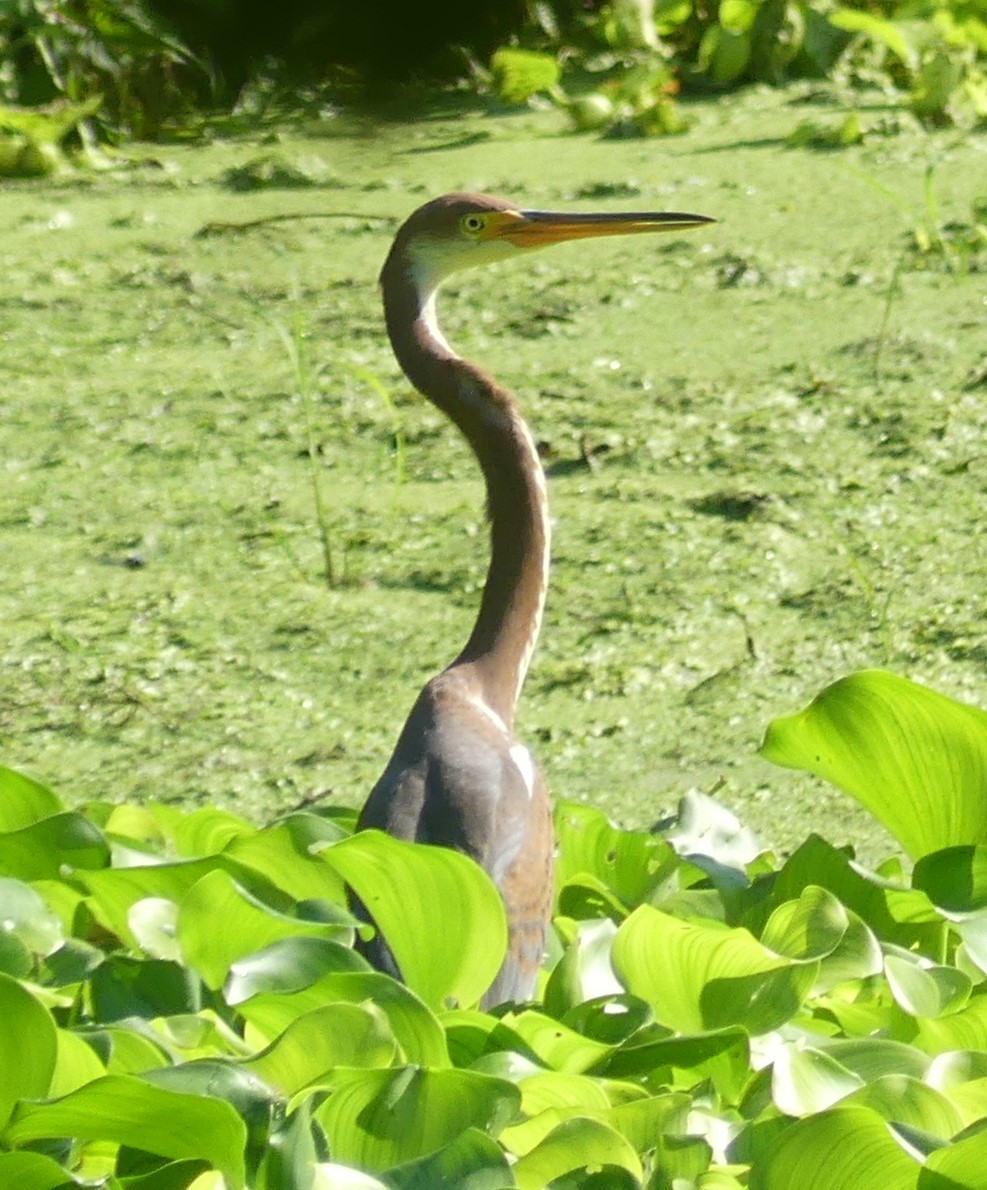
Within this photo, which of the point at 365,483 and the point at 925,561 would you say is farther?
the point at 365,483

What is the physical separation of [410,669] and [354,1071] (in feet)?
5.69

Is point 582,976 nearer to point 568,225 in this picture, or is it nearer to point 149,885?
point 149,885

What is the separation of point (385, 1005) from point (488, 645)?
801mm

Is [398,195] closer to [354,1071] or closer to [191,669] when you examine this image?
[191,669]

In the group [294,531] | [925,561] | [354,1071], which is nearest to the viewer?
[354,1071]

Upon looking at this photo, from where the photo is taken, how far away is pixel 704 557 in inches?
144

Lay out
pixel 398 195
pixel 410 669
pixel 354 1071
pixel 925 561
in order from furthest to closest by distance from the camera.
Answer: pixel 398 195 → pixel 925 561 → pixel 410 669 → pixel 354 1071

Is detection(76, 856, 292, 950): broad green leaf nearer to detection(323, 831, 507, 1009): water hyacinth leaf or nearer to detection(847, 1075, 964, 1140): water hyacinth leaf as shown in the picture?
detection(323, 831, 507, 1009): water hyacinth leaf

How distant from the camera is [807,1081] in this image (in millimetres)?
1793

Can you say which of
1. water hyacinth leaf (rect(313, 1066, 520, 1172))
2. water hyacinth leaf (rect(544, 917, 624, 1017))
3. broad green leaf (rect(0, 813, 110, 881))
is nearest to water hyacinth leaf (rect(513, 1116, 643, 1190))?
water hyacinth leaf (rect(313, 1066, 520, 1172))

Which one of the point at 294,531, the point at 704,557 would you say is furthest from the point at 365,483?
the point at 704,557

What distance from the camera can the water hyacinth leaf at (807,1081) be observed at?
5.77ft

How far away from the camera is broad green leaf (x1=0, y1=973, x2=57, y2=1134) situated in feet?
5.60

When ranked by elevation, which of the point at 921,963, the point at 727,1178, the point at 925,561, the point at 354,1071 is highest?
the point at 354,1071
